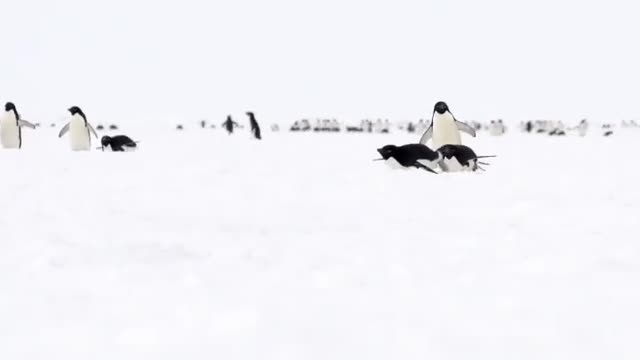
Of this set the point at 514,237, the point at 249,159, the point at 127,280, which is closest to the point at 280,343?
the point at 127,280

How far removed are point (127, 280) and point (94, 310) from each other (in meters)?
0.61

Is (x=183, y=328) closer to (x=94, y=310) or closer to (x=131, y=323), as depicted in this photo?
(x=131, y=323)

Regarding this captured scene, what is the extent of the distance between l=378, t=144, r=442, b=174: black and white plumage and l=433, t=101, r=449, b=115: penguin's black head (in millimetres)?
2184

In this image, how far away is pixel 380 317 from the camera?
3334 mm

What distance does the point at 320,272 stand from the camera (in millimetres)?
4316

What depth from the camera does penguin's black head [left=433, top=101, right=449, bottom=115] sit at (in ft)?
43.1

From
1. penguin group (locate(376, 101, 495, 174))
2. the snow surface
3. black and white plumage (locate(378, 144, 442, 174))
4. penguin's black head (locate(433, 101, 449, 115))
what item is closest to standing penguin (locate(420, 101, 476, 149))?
penguin's black head (locate(433, 101, 449, 115))

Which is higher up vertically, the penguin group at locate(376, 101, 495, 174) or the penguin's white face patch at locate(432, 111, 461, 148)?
the penguin's white face patch at locate(432, 111, 461, 148)

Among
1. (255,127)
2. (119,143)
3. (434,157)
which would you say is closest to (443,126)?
(434,157)

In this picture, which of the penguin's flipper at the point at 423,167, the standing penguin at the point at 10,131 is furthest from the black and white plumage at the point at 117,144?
the penguin's flipper at the point at 423,167

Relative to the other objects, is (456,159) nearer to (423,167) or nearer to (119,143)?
(423,167)

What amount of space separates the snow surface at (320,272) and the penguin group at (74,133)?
9032 mm

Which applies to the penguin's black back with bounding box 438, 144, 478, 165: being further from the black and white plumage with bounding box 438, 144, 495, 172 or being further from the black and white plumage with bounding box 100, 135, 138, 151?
the black and white plumage with bounding box 100, 135, 138, 151

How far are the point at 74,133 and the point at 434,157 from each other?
10.5 meters
